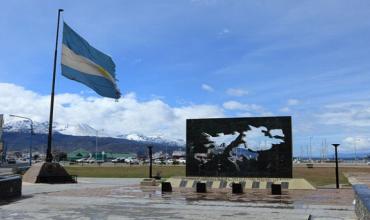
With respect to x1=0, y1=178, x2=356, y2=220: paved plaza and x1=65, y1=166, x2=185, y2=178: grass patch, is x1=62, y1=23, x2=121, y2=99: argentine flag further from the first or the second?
x1=65, y1=166, x2=185, y2=178: grass patch

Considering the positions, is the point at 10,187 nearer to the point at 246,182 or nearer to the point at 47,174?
the point at 47,174

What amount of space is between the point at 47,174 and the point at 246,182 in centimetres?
1496

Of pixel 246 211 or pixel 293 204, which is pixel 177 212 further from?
pixel 293 204

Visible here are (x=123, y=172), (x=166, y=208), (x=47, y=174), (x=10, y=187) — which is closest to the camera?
(x=166, y=208)

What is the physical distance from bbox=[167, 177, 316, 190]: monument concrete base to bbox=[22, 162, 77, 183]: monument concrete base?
8679mm

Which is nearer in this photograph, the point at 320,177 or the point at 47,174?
the point at 47,174

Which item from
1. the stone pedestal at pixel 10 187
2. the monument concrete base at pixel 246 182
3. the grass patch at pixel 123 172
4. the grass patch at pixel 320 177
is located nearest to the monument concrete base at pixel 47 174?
the monument concrete base at pixel 246 182

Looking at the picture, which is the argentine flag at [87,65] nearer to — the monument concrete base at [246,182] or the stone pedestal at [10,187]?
the monument concrete base at [246,182]

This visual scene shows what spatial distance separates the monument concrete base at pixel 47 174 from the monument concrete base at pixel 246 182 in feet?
28.5

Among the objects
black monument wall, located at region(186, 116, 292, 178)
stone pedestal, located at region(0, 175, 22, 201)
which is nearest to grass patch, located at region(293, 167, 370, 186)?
black monument wall, located at region(186, 116, 292, 178)

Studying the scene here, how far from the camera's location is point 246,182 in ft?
117

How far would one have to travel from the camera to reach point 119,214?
18.2 meters

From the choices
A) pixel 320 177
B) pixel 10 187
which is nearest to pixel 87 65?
pixel 10 187

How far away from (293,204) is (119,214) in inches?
342
